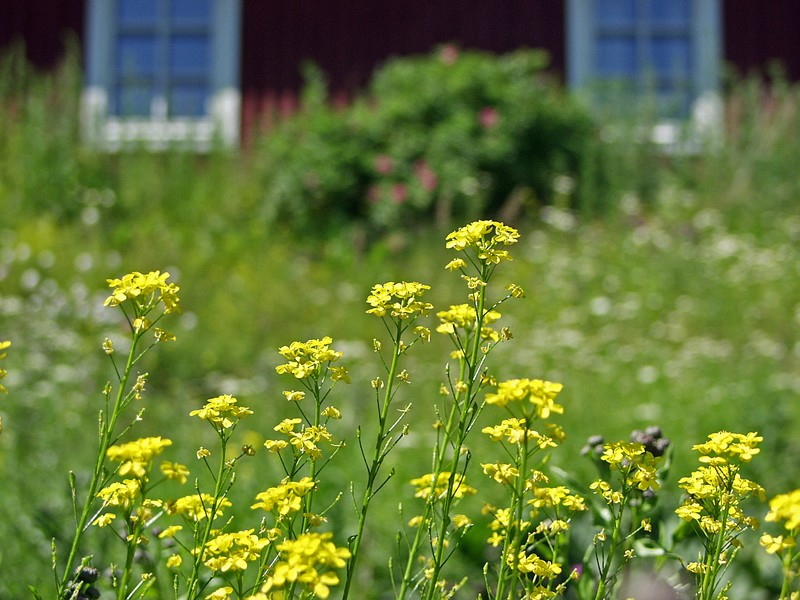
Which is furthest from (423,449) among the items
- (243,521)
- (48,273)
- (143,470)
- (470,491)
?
(48,273)

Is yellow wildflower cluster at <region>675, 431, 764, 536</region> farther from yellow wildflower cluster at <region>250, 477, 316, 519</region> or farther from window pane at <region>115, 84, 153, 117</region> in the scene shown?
window pane at <region>115, 84, 153, 117</region>

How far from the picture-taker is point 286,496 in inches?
45.1

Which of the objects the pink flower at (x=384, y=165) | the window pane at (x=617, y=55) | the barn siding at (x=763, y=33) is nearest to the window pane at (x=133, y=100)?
the pink flower at (x=384, y=165)

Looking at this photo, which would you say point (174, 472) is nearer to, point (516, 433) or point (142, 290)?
point (142, 290)

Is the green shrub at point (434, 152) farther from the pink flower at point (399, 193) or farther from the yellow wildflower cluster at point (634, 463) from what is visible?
the yellow wildflower cluster at point (634, 463)

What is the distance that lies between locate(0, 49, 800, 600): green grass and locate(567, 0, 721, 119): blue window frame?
0.53 metres

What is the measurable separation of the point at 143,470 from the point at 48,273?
537cm

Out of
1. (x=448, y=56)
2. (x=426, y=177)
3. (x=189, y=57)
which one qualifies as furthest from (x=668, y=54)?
(x=189, y=57)

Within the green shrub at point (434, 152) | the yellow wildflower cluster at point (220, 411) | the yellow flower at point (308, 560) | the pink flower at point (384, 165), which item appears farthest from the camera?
the pink flower at point (384, 165)

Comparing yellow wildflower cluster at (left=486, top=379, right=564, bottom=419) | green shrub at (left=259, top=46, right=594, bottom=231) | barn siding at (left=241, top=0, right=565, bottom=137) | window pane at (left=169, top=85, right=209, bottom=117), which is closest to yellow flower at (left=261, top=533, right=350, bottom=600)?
yellow wildflower cluster at (left=486, top=379, right=564, bottom=419)

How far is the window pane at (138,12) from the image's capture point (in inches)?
376

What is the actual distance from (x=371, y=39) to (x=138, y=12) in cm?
223

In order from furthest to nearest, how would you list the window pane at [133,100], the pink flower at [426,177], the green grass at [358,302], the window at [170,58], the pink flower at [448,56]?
the window at [170,58] → the pink flower at [448,56] → the window pane at [133,100] → the pink flower at [426,177] → the green grass at [358,302]

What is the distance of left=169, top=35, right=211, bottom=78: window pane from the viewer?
9.58 meters
